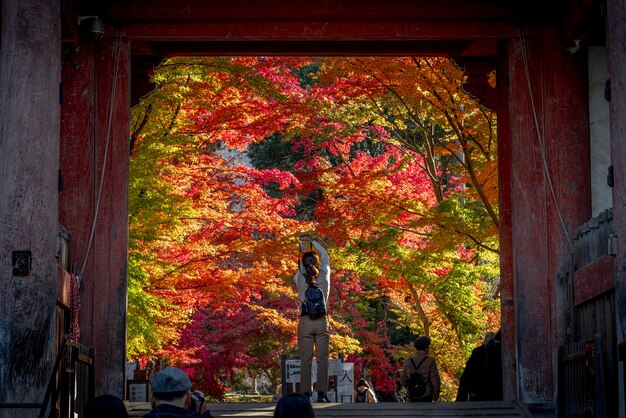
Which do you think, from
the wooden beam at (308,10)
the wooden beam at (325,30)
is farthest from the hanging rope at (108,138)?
the wooden beam at (308,10)

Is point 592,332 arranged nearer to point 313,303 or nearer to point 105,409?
point 313,303

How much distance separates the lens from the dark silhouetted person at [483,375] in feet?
44.3

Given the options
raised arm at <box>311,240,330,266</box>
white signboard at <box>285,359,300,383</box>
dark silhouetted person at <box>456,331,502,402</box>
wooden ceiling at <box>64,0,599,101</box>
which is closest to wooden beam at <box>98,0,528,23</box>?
wooden ceiling at <box>64,0,599,101</box>

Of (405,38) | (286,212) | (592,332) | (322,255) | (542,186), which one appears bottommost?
(592,332)

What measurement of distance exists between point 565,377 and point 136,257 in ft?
25.8

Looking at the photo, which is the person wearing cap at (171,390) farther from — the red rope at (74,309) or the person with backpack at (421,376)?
the person with backpack at (421,376)

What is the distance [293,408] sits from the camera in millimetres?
5520

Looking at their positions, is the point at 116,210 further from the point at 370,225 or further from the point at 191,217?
the point at 370,225

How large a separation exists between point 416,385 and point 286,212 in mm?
11307

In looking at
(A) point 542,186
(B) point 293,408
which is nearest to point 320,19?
(A) point 542,186

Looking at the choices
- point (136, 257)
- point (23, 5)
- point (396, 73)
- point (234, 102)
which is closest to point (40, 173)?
point (23, 5)

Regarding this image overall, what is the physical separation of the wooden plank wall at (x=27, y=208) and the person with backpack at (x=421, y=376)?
16.2 feet

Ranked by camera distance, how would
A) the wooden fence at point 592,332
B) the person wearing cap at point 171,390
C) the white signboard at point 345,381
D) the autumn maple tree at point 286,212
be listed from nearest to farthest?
the person wearing cap at point 171,390 < the wooden fence at point 592,332 < the autumn maple tree at point 286,212 < the white signboard at point 345,381

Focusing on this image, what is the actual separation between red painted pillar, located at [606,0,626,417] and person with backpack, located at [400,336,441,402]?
3.95 meters
